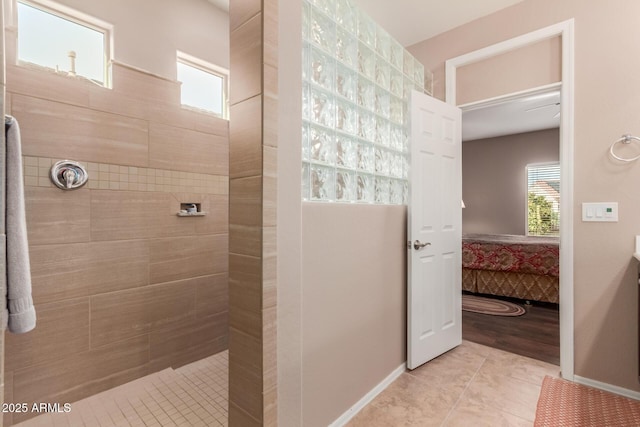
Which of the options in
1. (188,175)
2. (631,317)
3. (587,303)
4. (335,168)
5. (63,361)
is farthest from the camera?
(188,175)

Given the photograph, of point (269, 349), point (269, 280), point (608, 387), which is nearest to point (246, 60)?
point (269, 280)

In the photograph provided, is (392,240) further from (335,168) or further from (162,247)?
(162,247)

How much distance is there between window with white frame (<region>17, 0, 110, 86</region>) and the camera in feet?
6.23

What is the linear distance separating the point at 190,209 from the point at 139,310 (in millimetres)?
832

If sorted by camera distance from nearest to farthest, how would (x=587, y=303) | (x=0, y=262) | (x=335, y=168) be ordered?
(x=0, y=262) < (x=335, y=168) < (x=587, y=303)

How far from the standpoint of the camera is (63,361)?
1.92 m

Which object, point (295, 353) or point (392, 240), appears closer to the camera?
point (295, 353)

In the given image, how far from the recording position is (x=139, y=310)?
2.24 m

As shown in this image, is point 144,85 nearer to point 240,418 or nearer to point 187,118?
point 187,118

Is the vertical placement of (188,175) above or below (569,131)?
below

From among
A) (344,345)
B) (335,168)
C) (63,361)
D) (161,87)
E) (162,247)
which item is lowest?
(63,361)

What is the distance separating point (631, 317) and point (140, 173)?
3.53 metres

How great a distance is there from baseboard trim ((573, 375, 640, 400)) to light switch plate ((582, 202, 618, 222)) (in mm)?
1137

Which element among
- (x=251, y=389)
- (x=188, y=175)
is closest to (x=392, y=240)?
(x=251, y=389)
